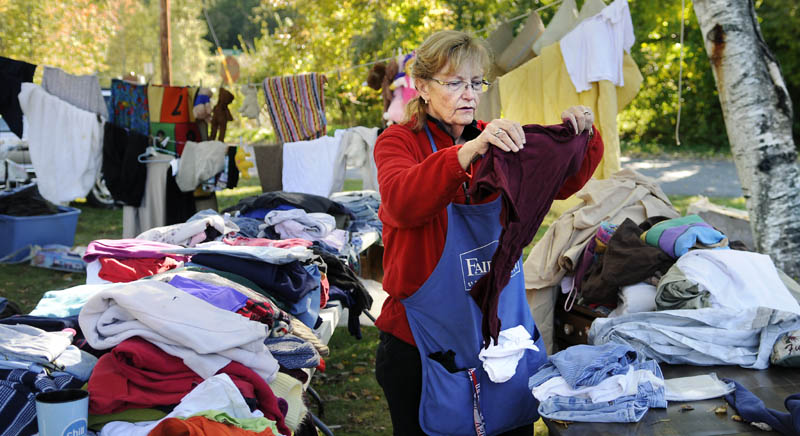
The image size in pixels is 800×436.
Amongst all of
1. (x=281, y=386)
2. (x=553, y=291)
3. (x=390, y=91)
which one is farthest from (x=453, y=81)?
(x=390, y=91)

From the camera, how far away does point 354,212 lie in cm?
554

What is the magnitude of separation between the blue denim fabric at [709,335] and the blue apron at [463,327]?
94cm

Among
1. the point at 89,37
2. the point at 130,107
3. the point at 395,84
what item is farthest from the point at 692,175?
the point at 89,37

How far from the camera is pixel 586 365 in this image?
232 cm

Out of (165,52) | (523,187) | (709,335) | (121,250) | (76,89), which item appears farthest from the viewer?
(165,52)

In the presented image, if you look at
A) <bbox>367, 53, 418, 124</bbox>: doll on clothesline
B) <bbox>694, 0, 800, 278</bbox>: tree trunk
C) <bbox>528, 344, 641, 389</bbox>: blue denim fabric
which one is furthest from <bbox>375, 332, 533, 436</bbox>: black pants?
<bbox>367, 53, 418, 124</bbox>: doll on clothesline

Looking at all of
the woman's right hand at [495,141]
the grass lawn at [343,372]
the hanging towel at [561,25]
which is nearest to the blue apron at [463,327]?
the woman's right hand at [495,141]

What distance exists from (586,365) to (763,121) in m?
3.00

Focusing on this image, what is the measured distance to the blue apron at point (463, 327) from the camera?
2.01 metres

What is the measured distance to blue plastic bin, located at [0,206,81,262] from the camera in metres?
7.43

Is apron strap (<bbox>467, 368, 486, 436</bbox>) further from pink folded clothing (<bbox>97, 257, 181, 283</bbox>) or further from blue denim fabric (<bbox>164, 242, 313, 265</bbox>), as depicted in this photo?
pink folded clothing (<bbox>97, 257, 181, 283</bbox>)

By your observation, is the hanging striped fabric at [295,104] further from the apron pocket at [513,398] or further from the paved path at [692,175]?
the paved path at [692,175]

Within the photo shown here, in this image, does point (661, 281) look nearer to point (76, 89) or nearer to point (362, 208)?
point (362, 208)

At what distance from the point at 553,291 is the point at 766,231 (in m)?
1.60
